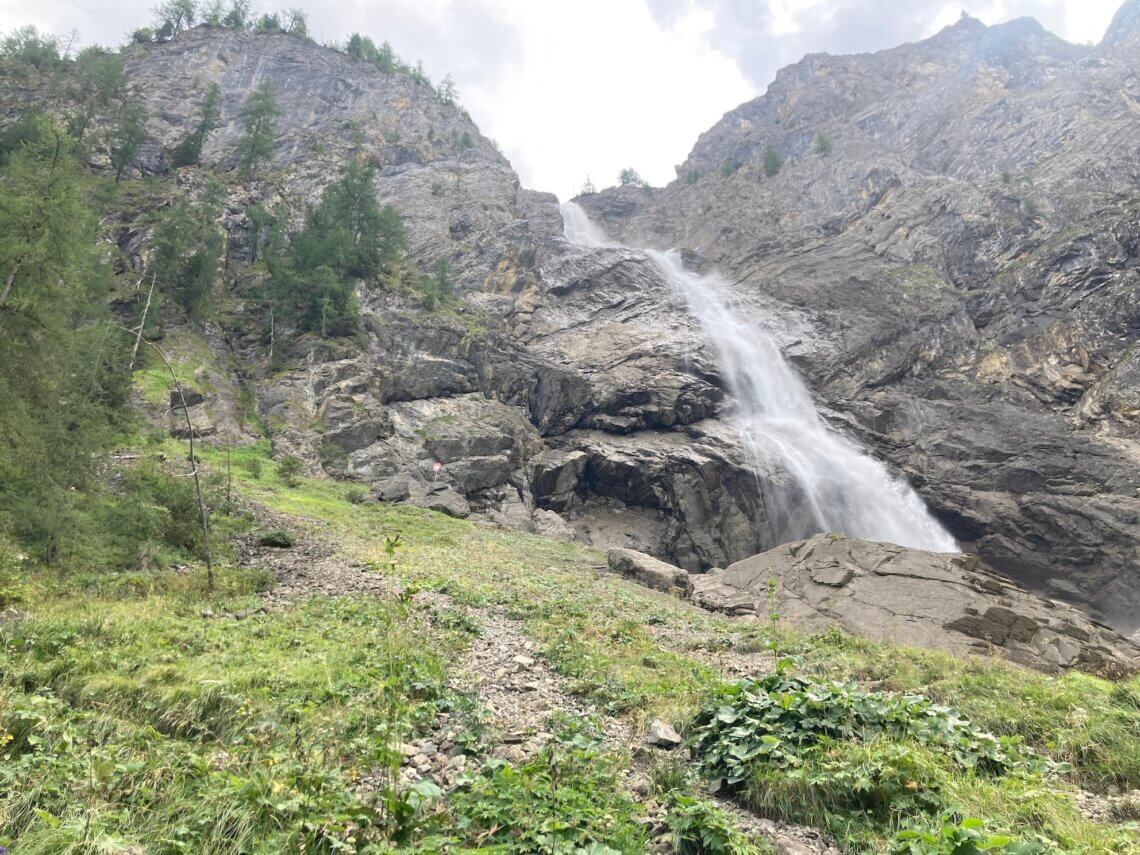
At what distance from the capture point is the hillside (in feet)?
16.5

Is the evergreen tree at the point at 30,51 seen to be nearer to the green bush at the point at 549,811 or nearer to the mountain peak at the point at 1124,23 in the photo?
the green bush at the point at 549,811

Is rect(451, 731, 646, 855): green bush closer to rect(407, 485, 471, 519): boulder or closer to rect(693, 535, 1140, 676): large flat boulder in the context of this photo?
rect(693, 535, 1140, 676): large flat boulder

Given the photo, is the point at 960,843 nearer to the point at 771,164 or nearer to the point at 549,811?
the point at 549,811

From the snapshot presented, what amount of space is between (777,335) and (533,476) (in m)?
27.8

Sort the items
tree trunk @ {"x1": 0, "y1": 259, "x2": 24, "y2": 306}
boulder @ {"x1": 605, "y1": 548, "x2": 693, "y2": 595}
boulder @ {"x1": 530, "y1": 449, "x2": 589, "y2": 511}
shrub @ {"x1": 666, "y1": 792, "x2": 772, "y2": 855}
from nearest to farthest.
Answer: shrub @ {"x1": 666, "y1": 792, "x2": 772, "y2": 855} < tree trunk @ {"x1": 0, "y1": 259, "x2": 24, "y2": 306} < boulder @ {"x1": 605, "y1": 548, "x2": 693, "y2": 595} < boulder @ {"x1": 530, "y1": 449, "x2": 589, "y2": 511}

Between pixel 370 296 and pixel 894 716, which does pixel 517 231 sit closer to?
pixel 370 296

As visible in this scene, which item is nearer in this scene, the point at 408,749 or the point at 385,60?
the point at 408,749

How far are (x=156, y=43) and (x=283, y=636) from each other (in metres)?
120

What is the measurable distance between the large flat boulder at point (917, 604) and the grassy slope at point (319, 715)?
6.05m

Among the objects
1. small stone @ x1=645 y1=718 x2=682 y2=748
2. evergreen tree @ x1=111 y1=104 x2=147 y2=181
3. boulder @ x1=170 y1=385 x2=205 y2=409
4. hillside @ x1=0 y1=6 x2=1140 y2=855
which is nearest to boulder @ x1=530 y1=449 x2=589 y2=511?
hillside @ x1=0 y1=6 x2=1140 y2=855

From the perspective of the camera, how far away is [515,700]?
8203 mm

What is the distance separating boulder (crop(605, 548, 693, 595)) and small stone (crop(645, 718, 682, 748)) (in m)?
18.1

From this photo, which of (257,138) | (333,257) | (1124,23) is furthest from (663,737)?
(1124,23)

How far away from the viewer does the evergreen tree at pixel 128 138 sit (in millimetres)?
55875
